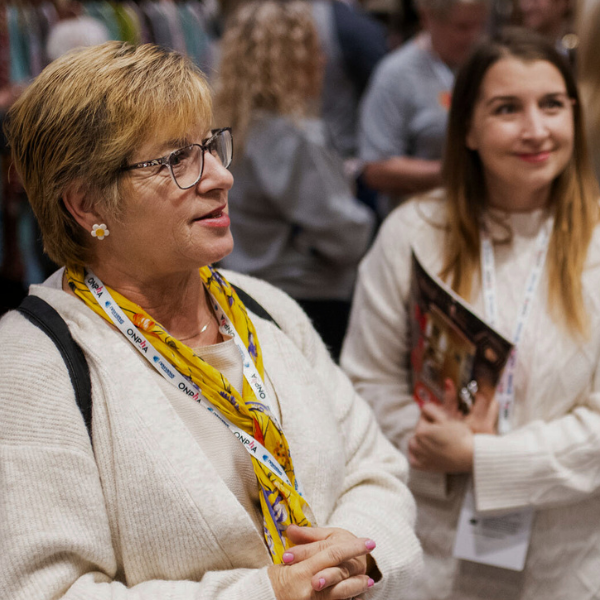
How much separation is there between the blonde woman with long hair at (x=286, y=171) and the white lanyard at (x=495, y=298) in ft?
2.84

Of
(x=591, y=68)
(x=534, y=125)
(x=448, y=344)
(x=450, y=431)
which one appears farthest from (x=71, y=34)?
(x=450, y=431)

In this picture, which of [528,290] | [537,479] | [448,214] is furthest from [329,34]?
[537,479]

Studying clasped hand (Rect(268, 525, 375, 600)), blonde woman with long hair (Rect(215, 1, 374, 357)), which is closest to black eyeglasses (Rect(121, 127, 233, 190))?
clasped hand (Rect(268, 525, 375, 600))

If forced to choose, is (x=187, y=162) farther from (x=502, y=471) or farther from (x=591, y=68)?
(x=591, y=68)

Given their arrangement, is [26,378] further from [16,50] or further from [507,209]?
[16,50]

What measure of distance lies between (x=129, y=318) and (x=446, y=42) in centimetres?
242

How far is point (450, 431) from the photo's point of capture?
6.17 feet

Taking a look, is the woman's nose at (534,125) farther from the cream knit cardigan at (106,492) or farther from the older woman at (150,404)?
the cream knit cardigan at (106,492)

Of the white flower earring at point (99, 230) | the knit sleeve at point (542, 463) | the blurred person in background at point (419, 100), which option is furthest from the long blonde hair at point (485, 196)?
the blurred person in background at point (419, 100)

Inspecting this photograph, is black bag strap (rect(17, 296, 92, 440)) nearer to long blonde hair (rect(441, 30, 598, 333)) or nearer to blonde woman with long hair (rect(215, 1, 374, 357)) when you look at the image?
Result: long blonde hair (rect(441, 30, 598, 333))

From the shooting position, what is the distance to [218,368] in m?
1.46

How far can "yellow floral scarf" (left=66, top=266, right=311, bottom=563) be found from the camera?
1.36 metres

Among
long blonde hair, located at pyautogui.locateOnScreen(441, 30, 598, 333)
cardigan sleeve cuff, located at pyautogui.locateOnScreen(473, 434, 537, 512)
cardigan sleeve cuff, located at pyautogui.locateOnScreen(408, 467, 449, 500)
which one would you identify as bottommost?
cardigan sleeve cuff, located at pyautogui.locateOnScreen(408, 467, 449, 500)

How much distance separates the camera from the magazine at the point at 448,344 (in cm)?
180
